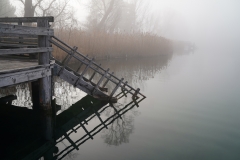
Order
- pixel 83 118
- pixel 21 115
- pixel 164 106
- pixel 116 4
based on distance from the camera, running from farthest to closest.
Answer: pixel 116 4
pixel 164 106
pixel 83 118
pixel 21 115

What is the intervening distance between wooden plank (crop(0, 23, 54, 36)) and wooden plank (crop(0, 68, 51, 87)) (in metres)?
0.88

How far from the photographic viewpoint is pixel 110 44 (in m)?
17.0

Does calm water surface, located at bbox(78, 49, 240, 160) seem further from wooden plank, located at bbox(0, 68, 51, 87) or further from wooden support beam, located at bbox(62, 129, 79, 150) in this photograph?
wooden plank, located at bbox(0, 68, 51, 87)

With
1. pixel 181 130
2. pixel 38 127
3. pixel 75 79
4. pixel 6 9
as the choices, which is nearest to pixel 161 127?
pixel 181 130

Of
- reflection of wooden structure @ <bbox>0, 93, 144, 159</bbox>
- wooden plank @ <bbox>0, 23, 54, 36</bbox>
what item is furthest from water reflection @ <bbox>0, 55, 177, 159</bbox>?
wooden plank @ <bbox>0, 23, 54, 36</bbox>

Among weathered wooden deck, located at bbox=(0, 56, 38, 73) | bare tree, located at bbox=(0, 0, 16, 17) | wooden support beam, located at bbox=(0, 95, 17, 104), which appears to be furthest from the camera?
bare tree, located at bbox=(0, 0, 16, 17)

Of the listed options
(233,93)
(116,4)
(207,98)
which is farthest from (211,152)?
(116,4)

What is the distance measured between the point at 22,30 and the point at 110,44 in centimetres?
1316

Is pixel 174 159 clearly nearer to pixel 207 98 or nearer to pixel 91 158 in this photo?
pixel 91 158

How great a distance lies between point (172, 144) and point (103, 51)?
1253cm

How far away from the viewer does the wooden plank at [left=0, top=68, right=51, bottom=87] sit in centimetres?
411

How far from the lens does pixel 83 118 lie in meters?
5.93

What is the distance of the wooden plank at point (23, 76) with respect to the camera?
13.5 feet

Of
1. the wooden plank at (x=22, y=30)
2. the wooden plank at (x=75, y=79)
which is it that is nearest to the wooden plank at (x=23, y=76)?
the wooden plank at (x=75, y=79)
